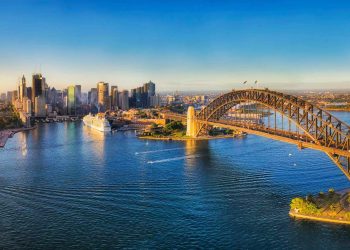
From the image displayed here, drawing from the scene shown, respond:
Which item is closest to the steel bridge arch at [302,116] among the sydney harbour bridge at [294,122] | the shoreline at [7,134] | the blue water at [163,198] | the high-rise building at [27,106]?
the sydney harbour bridge at [294,122]

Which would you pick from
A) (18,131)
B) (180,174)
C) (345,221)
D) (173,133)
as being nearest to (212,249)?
(345,221)

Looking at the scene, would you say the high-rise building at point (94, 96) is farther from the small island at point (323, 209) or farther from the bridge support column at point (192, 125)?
the small island at point (323, 209)

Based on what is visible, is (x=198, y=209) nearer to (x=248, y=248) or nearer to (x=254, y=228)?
(x=254, y=228)

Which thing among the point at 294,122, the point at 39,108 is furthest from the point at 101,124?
the point at 294,122

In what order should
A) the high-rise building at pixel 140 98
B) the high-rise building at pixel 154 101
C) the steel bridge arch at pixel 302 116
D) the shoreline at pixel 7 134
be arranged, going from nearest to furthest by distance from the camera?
the steel bridge arch at pixel 302 116 < the shoreline at pixel 7 134 < the high-rise building at pixel 140 98 < the high-rise building at pixel 154 101

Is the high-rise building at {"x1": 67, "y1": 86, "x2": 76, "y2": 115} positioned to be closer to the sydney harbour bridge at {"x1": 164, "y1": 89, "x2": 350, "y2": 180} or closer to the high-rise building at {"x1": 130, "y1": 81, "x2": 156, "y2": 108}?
the high-rise building at {"x1": 130, "y1": 81, "x2": 156, "y2": 108}

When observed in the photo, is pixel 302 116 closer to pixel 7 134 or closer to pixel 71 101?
pixel 7 134
